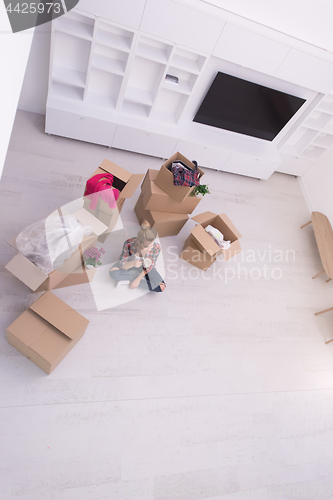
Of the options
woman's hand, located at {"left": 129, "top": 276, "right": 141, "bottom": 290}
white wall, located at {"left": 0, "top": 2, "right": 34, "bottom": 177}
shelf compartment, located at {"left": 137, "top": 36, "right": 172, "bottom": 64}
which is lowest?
woman's hand, located at {"left": 129, "top": 276, "right": 141, "bottom": 290}

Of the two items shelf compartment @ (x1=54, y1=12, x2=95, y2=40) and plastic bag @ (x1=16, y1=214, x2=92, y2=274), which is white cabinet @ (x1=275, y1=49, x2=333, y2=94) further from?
plastic bag @ (x1=16, y1=214, x2=92, y2=274)

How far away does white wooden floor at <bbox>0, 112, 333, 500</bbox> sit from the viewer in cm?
210

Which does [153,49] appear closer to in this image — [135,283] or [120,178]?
[120,178]

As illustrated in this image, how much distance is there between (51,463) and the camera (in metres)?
2.01

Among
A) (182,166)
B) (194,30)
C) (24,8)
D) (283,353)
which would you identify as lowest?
(283,353)

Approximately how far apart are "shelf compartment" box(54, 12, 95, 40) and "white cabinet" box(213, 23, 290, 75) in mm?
1150

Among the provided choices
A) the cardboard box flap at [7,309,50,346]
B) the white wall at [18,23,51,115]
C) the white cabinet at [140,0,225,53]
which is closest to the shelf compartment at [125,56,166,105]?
the white cabinet at [140,0,225,53]

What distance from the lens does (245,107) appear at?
3.54m

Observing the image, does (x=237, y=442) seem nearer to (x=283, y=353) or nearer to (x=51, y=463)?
(x=283, y=353)

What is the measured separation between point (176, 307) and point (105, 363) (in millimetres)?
784

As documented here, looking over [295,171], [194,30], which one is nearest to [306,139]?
[295,171]

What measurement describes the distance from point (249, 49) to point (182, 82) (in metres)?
0.73

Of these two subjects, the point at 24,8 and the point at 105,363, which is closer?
the point at 24,8

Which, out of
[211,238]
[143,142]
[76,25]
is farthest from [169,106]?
[211,238]
